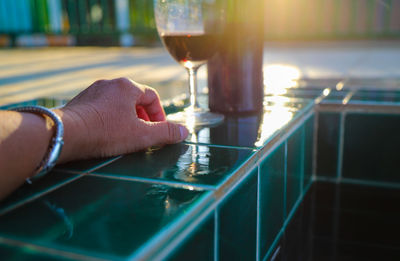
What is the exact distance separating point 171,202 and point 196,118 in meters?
0.33

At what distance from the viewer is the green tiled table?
0.31 metres

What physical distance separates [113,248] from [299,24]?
5.49 m

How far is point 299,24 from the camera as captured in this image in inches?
213

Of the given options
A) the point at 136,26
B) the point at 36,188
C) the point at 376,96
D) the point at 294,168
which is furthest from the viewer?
the point at 136,26

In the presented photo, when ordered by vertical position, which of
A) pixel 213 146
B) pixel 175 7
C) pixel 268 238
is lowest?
pixel 268 238

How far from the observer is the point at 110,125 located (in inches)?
19.1

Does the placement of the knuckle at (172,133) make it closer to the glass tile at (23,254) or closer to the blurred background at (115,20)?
the glass tile at (23,254)

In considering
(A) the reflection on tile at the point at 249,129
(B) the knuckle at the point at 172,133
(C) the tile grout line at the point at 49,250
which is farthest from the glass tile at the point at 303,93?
(C) the tile grout line at the point at 49,250

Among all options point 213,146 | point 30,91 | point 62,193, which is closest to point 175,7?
point 213,146

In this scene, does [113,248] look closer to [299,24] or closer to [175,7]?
[175,7]

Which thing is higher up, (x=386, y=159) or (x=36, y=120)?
(x=36, y=120)

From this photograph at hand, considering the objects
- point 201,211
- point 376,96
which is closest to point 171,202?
point 201,211

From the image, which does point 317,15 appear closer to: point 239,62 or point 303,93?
point 303,93

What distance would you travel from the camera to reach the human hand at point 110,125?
457mm
